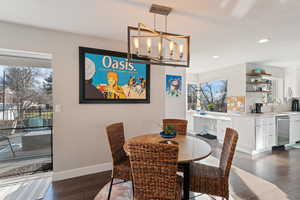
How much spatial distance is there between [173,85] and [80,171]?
3.09m

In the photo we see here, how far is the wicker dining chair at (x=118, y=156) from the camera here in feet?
6.10

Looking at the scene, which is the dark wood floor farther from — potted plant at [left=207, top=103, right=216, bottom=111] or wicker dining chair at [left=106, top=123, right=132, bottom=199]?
potted plant at [left=207, top=103, right=216, bottom=111]

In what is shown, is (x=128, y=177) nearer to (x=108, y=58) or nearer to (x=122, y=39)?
(x=108, y=58)

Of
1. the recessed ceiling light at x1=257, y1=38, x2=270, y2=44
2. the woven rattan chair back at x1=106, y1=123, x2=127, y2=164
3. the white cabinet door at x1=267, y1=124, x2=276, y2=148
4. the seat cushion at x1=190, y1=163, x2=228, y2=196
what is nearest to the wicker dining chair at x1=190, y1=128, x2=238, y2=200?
the seat cushion at x1=190, y1=163, x2=228, y2=196

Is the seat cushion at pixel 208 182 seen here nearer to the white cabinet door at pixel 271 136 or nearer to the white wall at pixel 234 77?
the white cabinet door at pixel 271 136

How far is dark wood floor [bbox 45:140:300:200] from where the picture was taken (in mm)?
2123

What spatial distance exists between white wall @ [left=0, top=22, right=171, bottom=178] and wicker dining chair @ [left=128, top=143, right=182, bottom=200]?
163 cm

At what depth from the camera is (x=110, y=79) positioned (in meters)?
2.83

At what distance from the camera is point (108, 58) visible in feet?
9.25

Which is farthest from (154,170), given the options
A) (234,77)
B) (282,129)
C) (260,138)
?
(282,129)

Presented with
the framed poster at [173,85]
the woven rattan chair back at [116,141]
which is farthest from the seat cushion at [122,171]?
the framed poster at [173,85]

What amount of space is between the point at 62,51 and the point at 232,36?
299 cm

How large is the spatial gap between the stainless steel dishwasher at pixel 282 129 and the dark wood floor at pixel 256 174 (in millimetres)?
512

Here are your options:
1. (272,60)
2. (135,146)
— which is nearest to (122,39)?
(135,146)
